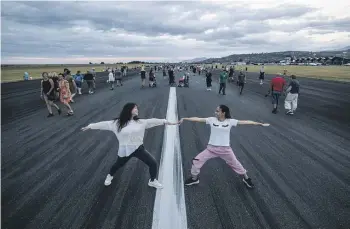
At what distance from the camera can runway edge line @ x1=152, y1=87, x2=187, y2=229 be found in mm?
3729

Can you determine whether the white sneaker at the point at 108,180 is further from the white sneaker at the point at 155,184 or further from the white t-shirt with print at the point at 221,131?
the white t-shirt with print at the point at 221,131

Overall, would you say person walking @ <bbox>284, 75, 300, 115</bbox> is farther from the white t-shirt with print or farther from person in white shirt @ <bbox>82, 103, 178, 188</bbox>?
person in white shirt @ <bbox>82, 103, 178, 188</bbox>

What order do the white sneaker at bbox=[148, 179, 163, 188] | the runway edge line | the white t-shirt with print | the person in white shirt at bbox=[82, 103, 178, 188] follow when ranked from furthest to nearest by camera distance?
1. the white sneaker at bbox=[148, 179, 163, 188]
2. the white t-shirt with print
3. the person in white shirt at bbox=[82, 103, 178, 188]
4. the runway edge line

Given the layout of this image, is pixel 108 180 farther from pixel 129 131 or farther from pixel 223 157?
pixel 223 157

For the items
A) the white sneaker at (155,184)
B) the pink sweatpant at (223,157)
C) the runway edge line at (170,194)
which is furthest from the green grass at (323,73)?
the white sneaker at (155,184)

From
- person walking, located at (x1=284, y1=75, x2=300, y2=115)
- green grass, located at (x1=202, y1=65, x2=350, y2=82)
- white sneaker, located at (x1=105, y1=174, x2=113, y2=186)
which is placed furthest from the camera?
green grass, located at (x1=202, y1=65, x2=350, y2=82)

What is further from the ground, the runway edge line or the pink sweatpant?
the pink sweatpant

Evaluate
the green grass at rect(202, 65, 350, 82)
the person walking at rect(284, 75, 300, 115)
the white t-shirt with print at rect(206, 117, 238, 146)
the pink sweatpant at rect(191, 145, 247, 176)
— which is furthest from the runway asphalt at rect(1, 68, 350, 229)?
the green grass at rect(202, 65, 350, 82)

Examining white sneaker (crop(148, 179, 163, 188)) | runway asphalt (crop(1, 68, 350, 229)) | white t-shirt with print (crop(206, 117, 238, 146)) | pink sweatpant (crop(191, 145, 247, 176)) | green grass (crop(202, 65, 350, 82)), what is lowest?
green grass (crop(202, 65, 350, 82))

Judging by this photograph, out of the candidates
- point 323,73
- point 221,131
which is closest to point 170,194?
point 221,131

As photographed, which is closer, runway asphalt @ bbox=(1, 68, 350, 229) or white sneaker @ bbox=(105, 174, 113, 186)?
runway asphalt @ bbox=(1, 68, 350, 229)

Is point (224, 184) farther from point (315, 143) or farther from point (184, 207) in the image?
point (315, 143)

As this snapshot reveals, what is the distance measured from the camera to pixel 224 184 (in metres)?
4.85

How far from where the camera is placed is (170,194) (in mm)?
4496
